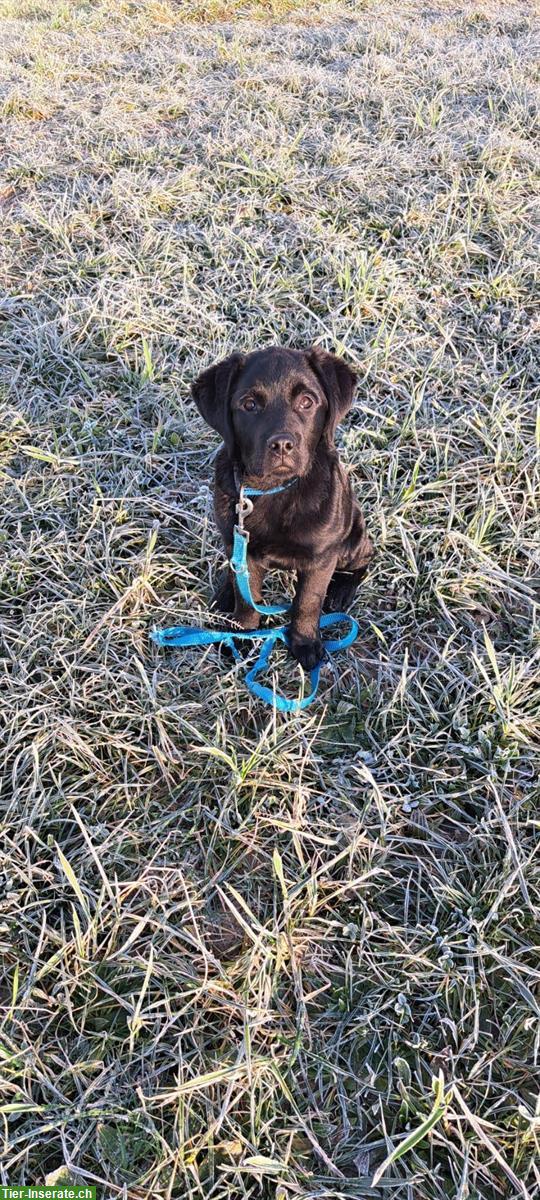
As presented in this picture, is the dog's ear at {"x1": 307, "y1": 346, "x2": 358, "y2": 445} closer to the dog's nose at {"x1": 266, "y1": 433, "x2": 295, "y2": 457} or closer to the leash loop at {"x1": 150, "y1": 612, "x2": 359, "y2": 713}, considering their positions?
the dog's nose at {"x1": 266, "y1": 433, "x2": 295, "y2": 457}

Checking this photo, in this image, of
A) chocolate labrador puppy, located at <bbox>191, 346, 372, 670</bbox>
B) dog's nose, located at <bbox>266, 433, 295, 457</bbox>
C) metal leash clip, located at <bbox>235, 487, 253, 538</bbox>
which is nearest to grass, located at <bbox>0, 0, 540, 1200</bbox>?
chocolate labrador puppy, located at <bbox>191, 346, 372, 670</bbox>

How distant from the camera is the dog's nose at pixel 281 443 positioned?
2.02m

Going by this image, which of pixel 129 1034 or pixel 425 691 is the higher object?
pixel 425 691

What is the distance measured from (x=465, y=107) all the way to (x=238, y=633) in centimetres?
528

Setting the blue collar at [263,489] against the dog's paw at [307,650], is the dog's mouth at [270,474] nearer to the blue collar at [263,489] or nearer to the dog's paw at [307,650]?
the blue collar at [263,489]

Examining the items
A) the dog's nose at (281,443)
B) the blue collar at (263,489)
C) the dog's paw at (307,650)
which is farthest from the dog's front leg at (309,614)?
the dog's nose at (281,443)

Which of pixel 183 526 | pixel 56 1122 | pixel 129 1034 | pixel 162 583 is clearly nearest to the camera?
pixel 56 1122

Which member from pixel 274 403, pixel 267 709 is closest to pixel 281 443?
pixel 274 403

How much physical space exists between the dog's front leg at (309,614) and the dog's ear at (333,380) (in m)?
0.49

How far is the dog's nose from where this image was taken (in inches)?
79.6

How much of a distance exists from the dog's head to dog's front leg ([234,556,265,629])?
398 mm

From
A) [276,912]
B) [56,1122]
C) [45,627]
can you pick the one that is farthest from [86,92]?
[56,1122]

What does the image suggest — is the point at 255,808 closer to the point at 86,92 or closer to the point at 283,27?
the point at 86,92

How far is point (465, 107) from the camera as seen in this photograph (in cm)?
554
